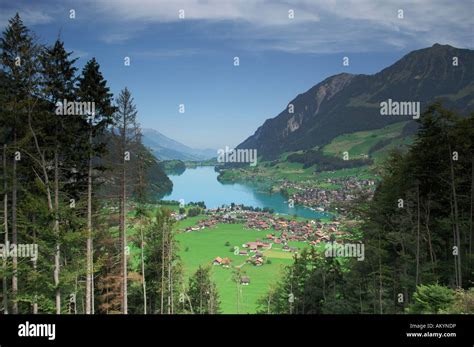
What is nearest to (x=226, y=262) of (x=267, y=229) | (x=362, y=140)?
(x=267, y=229)

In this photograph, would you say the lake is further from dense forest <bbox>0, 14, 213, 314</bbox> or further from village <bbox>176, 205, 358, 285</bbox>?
dense forest <bbox>0, 14, 213, 314</bbox>

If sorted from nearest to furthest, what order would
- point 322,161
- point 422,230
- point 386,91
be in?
point 386,91 → point 422,230 → point 322,161

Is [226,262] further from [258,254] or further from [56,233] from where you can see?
[56,233]

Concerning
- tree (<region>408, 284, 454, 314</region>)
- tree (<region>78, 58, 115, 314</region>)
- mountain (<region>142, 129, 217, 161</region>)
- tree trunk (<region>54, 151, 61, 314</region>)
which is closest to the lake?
mountain (<region>142, 129, 217, 161</region>)

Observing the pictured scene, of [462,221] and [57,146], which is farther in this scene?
[462,221]

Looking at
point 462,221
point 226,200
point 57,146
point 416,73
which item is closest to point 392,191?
point 462,221
